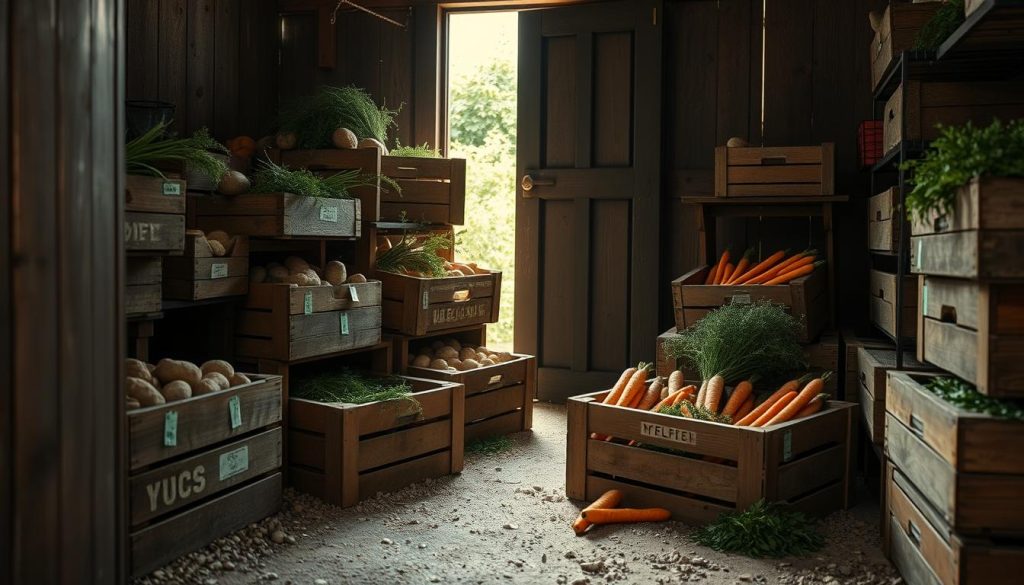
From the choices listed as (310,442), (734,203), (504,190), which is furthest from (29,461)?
(504,190)

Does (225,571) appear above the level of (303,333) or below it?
below

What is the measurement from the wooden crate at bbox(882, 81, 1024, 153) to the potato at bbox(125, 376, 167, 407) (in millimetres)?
2629

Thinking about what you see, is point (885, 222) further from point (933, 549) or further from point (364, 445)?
point (364, 445)

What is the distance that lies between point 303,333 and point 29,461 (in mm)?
1826

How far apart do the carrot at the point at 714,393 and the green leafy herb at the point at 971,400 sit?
1068mm

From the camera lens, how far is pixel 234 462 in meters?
3.27

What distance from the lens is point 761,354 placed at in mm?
3951

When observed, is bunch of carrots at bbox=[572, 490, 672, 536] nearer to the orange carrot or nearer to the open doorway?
the orange carrot

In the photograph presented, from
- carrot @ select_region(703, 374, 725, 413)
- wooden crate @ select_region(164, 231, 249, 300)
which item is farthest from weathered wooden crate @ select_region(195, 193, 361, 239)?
carrot @ select_region(703, 374, 725, 413)

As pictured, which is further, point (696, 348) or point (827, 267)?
point (827, 267)

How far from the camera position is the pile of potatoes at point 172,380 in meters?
2.98

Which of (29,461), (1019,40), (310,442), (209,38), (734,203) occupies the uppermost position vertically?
(209,38)

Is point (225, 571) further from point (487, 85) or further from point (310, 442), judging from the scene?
point (487, 85)

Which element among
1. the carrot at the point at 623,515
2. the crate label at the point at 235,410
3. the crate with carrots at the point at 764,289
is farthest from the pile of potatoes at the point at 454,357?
the crate label at the point at 235,410
